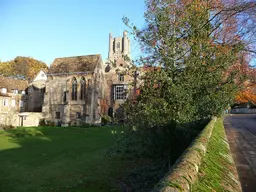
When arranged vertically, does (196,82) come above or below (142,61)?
below

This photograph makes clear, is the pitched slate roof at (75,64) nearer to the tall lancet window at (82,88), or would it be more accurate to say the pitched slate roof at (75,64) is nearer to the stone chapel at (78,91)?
the stone chapel at (78,91)

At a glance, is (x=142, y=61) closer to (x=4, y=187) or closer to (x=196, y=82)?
(x=196, y=82)

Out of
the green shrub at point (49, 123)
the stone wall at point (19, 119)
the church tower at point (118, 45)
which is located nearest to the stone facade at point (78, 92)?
the stone wall at point (19, 119)

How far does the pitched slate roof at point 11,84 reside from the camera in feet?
158

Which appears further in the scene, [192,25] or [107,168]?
[107,168]

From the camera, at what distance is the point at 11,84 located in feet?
164

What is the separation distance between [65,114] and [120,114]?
35.0 metres

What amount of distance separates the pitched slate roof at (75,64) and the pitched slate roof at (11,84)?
11.3 metres

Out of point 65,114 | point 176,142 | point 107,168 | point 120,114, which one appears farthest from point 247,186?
point 65,114

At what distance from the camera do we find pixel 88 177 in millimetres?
10320

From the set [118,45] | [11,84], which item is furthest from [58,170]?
[118,45]

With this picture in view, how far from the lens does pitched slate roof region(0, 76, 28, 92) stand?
158 feet

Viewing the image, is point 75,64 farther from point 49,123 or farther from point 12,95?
point 12,95

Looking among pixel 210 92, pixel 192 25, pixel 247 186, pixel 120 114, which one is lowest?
pixel 247 186
